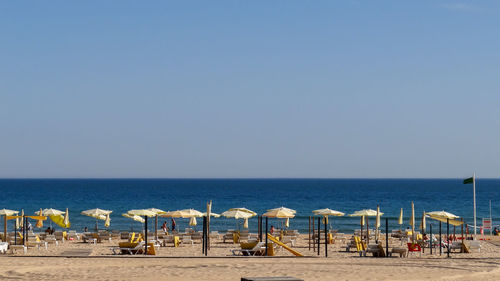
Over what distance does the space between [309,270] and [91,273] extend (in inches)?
239

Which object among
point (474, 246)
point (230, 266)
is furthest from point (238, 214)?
point (474, 246)

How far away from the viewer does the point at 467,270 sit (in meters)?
21.0

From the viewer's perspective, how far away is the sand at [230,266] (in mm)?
18938

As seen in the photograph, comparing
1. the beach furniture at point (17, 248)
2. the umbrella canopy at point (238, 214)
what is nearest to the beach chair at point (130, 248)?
the beach furniture at point (17, 248)

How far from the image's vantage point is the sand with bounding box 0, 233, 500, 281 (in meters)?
18.9

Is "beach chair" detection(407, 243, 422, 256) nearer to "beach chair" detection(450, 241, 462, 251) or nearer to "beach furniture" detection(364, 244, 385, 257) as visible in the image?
"beach furniture" detection(364, 244, 385, 257)

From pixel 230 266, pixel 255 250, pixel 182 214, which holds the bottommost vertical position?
pixel 230 266

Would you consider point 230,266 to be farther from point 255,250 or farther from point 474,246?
point 474,246

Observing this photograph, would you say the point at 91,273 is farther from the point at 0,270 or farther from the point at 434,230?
the point at 434,230

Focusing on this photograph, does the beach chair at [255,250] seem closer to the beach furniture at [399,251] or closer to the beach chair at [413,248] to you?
the beach furniture at [399,251]

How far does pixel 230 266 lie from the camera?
2142 cm

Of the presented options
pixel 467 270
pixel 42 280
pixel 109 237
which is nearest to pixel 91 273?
pixel 42 280

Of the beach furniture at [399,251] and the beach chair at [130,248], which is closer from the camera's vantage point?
the beach furniture at [399,251]

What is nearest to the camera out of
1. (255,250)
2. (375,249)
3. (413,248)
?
(375,249)
